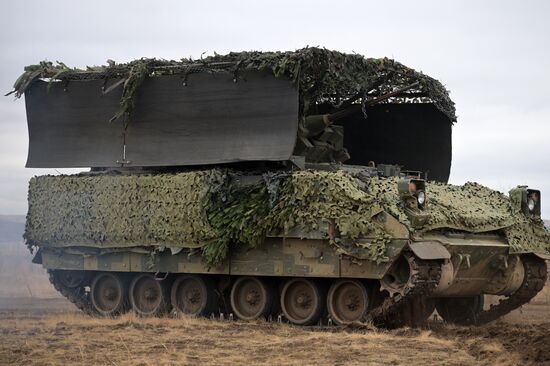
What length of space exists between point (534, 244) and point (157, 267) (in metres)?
7.01

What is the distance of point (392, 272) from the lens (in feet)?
61.5

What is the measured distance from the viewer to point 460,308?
2219cm

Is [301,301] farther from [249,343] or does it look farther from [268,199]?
[249,343]

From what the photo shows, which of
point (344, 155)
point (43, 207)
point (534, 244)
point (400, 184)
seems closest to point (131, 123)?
point (43, 207)

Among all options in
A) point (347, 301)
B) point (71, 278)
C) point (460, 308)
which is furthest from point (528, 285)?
point (71, 278)

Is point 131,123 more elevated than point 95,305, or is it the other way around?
point 131,123

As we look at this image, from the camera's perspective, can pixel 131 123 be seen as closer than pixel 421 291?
No

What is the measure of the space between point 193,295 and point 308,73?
15.9 feet

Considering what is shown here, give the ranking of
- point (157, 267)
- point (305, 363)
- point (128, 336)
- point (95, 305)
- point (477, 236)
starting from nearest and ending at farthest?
point (305, 363) → point (128, 336) → point (477, 236) → point (157, 267) → point (95, 305)

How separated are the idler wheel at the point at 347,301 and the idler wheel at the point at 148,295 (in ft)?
12.7

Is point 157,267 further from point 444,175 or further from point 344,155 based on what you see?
point 444,175

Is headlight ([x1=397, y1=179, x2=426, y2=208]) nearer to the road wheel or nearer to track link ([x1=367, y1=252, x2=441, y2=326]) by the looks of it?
track link ([x1=367, y1=252, x2=441, y2=326])

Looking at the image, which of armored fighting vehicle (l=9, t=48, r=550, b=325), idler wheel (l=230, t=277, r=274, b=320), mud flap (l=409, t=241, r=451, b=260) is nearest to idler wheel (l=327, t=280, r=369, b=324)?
armored fighting vehicle (l=9, t=48, r=550, b=325)

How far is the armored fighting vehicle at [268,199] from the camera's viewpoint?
63.0ft
